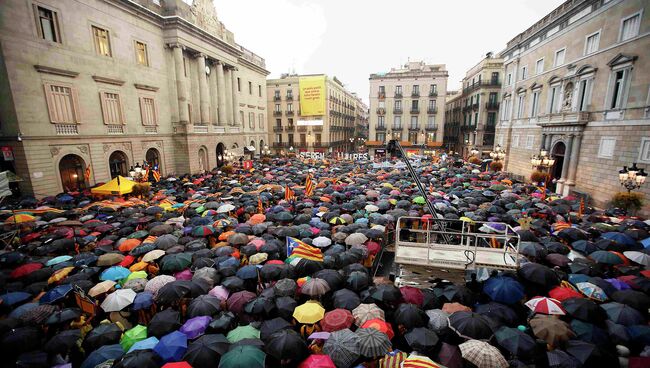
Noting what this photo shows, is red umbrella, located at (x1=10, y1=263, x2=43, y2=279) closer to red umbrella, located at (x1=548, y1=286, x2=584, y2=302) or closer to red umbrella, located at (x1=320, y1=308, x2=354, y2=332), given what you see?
red umbrella, located at (x1=320, y1=308, x2=354, y2=332)

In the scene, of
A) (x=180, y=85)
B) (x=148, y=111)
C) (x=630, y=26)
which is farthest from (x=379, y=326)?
(x=180, y=85)

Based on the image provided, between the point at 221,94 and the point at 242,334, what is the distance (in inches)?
1316

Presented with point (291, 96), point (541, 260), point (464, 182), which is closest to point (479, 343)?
point (541, 260)

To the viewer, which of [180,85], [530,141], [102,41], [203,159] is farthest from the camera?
[203,159]

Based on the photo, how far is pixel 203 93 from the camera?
3189 cm

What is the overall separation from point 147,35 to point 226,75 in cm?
1155

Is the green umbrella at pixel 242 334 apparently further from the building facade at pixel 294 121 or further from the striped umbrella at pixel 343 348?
the building facade at pixel 294 121

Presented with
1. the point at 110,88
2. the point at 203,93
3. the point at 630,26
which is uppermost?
the point at 630,26

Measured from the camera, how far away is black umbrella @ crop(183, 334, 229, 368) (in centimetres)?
557

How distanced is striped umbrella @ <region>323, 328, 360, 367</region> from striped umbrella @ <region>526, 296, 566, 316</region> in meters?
4.49

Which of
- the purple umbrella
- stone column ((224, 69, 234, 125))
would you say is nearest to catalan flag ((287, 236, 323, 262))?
the purple umbrella

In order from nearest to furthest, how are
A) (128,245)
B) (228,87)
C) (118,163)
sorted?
(128,245) < (118,163) < (228,87)

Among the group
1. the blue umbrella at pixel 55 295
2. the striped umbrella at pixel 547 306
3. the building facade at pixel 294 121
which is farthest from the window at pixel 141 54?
the striped umbrella at pixel 547 306

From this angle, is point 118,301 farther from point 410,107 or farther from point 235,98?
point 410,107
